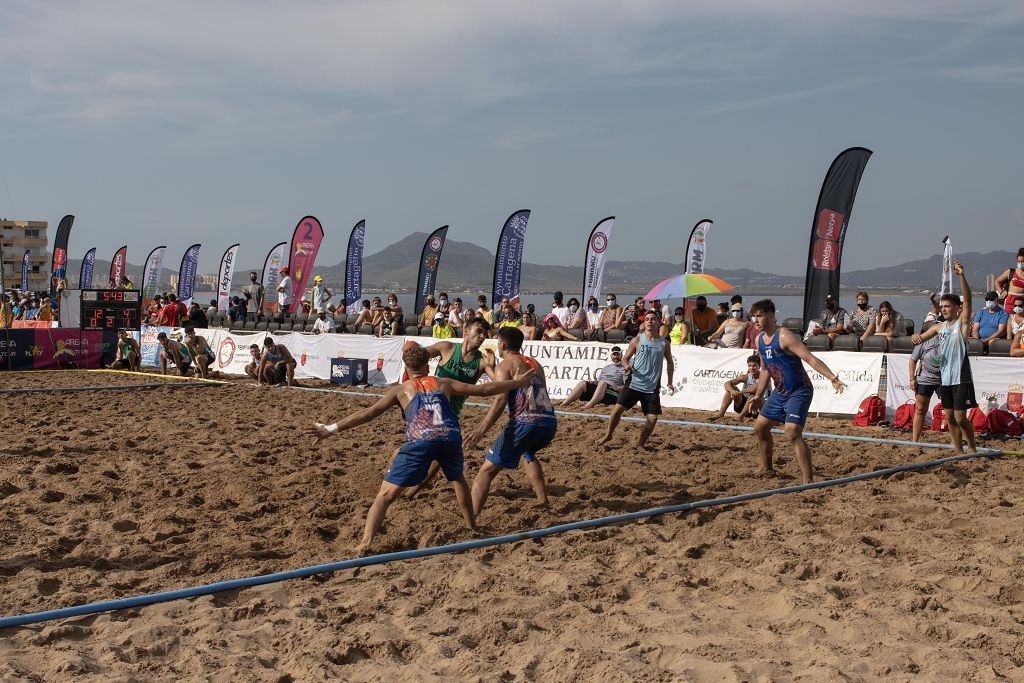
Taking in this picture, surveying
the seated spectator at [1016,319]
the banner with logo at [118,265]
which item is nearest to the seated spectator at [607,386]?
the seated spectator at [1016,319]

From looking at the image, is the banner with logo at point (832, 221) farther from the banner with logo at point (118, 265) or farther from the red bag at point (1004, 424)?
the banner with logo at point (118, 265)

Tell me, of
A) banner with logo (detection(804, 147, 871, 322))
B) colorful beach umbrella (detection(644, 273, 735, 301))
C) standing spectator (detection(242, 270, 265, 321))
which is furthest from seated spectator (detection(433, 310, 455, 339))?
standing spectator (detection(242, 270, 265, 321))

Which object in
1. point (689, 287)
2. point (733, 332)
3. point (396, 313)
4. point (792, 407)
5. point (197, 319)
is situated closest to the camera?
point (792, 407)

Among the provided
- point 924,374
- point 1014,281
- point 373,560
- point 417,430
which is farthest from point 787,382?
point 1014,281

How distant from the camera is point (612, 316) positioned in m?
17.7

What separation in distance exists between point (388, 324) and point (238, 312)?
757 cm

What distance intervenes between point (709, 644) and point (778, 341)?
446 cm

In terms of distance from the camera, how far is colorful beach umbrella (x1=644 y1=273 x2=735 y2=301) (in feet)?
46.6

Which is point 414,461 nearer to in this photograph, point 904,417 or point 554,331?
point 904,417

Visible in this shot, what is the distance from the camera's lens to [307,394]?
16.6 metres

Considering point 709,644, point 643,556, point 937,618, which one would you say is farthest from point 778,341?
point 709,644

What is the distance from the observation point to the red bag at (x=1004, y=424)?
11.3 meters

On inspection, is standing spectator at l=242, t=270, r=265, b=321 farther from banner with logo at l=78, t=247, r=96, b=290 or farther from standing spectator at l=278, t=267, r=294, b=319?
banner with logo at l=78, t=247, r=96, b=290

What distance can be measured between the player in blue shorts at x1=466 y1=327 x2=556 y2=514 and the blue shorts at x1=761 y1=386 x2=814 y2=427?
231 centimetres
